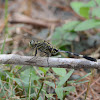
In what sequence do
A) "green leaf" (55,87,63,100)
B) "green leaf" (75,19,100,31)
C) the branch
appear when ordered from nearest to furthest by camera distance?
"green leaf" (55,87,63,100), the branch, "green leaf" (75,19,100,31)

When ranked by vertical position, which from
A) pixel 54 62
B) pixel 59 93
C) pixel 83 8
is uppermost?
pixel 83 8

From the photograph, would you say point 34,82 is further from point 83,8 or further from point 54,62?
point 83,8

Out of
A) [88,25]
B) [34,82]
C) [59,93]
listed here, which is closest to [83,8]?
[88,25]

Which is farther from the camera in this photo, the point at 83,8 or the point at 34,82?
the point at 83,8

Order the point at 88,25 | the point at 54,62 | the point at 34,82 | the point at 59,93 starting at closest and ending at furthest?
the point at 59,93 → the point at 54,62 → the point at 34,82 → the point at 88,25

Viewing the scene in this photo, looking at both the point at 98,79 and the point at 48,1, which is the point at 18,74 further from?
the point at 48,1

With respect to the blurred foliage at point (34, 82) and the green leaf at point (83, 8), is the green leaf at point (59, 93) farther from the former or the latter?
the green leaf at point (83, 8)

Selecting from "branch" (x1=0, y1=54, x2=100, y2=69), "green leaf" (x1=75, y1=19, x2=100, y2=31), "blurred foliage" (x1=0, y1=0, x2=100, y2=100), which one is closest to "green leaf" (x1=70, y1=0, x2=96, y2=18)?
"green leaf" (x1=75, y1=19, x2=100, y2=31)

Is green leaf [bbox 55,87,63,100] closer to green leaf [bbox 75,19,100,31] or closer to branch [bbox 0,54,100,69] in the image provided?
branch [bbox 0,54,100,69]

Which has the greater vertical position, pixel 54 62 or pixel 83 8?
pixel 83 8

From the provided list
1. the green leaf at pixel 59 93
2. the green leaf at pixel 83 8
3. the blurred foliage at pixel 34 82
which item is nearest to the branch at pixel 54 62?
the blurred foliage at pixel 34 82

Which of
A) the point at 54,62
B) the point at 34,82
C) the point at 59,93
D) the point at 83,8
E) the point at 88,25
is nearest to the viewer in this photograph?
the point at 59,93
